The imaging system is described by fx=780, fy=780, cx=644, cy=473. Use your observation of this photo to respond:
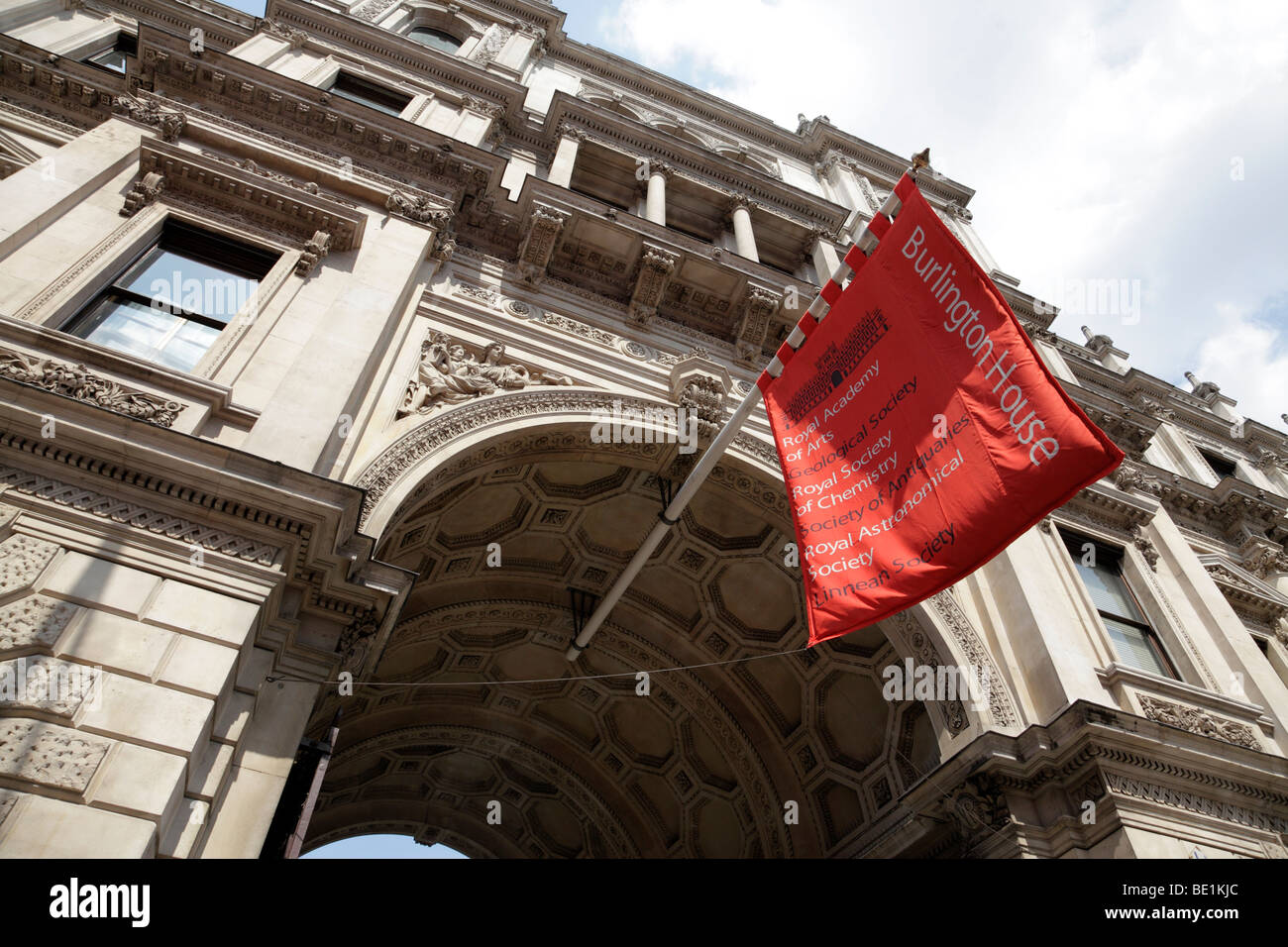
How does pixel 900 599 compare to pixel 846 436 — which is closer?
pixel 900 599

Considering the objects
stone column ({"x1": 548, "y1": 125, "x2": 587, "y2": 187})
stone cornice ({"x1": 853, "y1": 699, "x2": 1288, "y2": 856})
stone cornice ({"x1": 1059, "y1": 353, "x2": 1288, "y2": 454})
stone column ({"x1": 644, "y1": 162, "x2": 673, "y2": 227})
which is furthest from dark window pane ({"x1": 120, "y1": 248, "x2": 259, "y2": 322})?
stone cornice ({"x1": 1059, "y1": 353, "x2": 1288, "y2": 454})

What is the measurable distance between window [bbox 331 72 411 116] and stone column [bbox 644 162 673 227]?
19.1 feet

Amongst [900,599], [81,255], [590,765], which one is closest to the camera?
[900,599]

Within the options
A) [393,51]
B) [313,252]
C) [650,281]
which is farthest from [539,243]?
[393,51]

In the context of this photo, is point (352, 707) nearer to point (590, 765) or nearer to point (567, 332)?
point (590, 765)

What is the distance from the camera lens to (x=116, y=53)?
1728 centimetres

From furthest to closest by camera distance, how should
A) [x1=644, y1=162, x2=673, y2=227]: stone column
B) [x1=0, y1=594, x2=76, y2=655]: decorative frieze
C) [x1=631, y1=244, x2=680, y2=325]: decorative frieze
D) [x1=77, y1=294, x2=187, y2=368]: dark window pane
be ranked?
[x1=644, y1=162, x2=673, y2=227]: stone column, [x1=631, y1=244, x2=680, y2=325]: decorative frieze, [x1=77, y1=294, x2=187, y2=368]: dark window pane, [x1=0, y1=594, x2=76, y2=655]: decorative frieze

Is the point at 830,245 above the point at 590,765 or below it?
above

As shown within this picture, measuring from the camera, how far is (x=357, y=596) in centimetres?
802

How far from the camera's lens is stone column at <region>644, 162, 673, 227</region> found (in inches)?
715

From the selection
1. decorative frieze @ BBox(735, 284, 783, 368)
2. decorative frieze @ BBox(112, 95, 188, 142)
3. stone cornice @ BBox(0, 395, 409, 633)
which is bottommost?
stone cornice @ BBox(0, 395, 409, 633)

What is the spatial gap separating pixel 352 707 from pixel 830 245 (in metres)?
15.3

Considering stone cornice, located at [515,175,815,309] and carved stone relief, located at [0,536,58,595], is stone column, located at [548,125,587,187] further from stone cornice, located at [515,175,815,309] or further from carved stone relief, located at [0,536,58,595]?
carved stone relief, located at [0,536,58,595]
